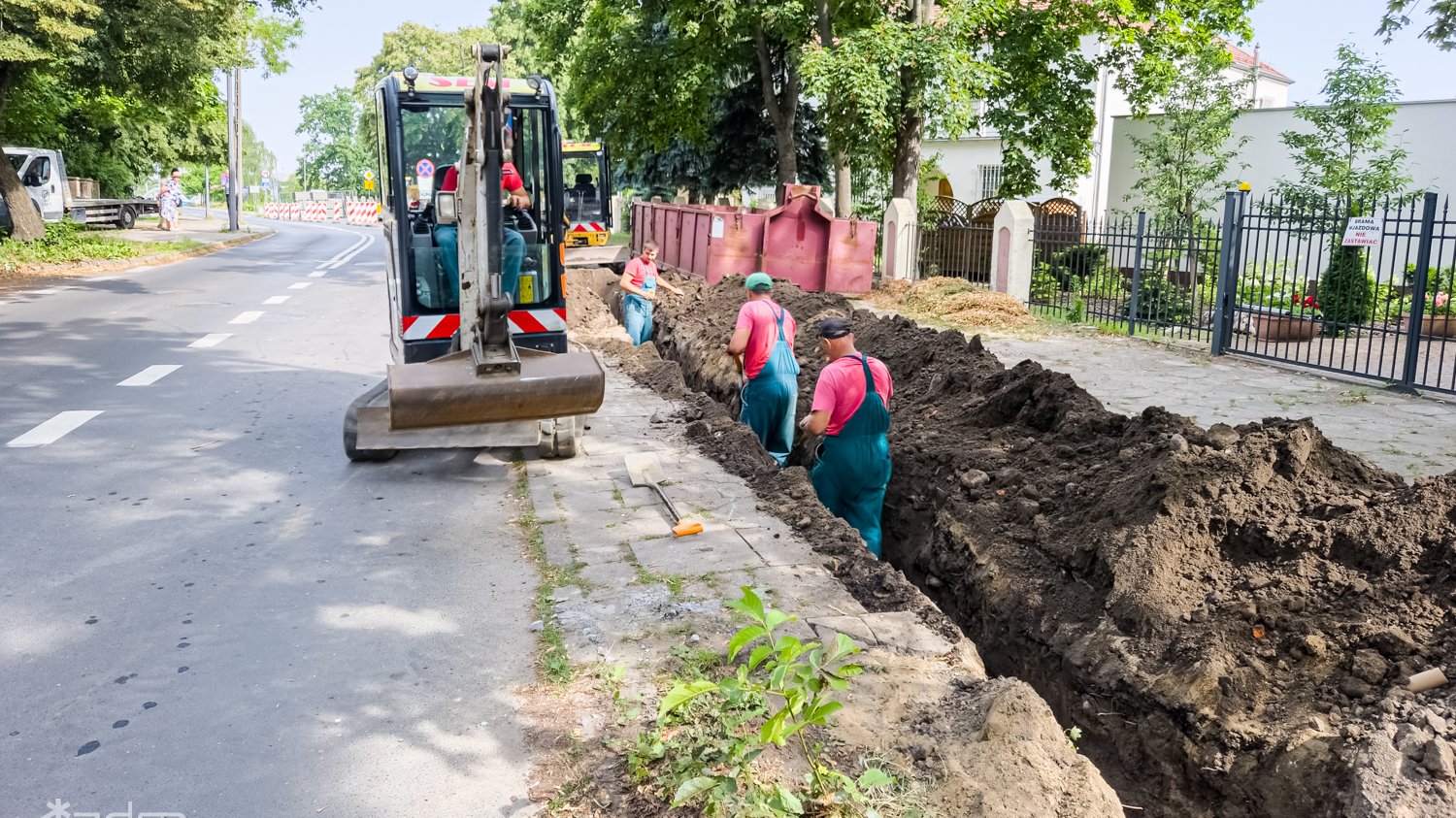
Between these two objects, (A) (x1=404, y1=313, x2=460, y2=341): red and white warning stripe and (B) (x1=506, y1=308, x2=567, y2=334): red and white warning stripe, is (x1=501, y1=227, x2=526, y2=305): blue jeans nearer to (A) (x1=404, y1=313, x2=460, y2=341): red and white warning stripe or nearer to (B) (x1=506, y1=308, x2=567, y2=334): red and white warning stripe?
(B) (x1=506, y1=308, x2=567, y2=334): red and white warning stripe

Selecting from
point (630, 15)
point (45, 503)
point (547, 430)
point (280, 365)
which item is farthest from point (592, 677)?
point (630, 15)

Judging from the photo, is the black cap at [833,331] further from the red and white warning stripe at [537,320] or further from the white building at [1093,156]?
the white building at [1093,156]

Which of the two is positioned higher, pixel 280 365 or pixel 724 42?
pixel 724 42

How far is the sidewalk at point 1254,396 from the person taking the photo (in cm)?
854

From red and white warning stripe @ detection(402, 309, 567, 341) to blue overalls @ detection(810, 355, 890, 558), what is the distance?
236 cm

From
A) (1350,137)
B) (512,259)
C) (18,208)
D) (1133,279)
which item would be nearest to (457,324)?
(512,259)

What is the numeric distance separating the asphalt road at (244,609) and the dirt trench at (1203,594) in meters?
2.05

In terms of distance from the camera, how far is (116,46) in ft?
70.5

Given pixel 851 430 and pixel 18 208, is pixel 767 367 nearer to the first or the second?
pixel 851 430

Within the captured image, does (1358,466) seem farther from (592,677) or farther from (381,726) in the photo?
(381,726)

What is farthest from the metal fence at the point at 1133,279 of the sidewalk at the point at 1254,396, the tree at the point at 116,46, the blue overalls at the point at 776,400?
the tree at the point at 116,46

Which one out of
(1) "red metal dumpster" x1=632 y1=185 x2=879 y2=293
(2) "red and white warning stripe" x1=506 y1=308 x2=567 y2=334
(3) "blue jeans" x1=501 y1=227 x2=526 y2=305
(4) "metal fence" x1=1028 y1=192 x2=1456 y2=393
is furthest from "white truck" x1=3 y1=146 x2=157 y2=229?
(4) "metal fence" x1=1028 y1=192 x2=1456 y2=393

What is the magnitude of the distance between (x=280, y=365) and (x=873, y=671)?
9.38m

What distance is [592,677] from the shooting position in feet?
14.0
